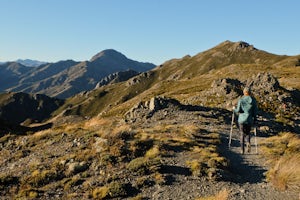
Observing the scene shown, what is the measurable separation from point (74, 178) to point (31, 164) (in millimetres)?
5012

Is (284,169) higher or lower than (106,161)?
higher

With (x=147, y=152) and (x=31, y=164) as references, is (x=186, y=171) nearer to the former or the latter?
(x=147, y=152)

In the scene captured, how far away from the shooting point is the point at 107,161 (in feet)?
64.7

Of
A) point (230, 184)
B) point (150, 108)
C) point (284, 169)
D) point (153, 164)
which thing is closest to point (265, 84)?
point (150, 108)

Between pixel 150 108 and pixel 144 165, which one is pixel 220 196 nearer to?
pixel 144 165

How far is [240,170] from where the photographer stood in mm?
18469

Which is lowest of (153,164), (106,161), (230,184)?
(230,184)

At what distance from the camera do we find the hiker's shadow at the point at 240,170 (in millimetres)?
16859

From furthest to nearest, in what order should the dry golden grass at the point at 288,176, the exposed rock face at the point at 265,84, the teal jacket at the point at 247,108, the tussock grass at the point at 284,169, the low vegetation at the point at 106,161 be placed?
the exposed rock face at the point at 265,84 → the teal jacket at the point at 247,108 → the low vegetation at the point at 106,161 → the tussock grass at the point at 284,169 → the dry golden grass at the point at 288,176

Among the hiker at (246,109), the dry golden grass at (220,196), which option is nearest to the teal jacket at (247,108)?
the hiker at (246,109)

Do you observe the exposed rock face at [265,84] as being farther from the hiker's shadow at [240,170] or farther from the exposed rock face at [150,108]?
the hiker's shadow at [240,170]

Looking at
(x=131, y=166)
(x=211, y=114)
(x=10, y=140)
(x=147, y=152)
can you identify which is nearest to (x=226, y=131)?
(x=211, y=114)

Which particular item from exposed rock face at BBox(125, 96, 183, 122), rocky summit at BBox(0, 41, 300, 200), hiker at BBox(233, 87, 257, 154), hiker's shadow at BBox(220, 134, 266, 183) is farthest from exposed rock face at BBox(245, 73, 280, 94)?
hiker at BBox(233, 87, 257, 154)

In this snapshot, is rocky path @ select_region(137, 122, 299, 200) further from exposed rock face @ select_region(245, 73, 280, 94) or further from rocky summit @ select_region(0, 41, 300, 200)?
exposed rock face @ select_region(245, 73, 280, 94)
